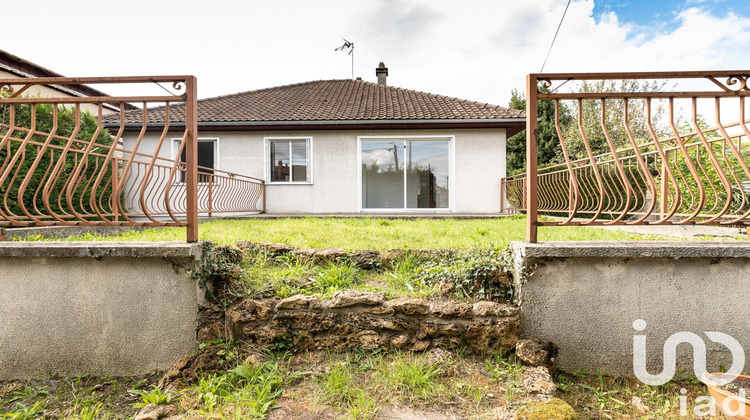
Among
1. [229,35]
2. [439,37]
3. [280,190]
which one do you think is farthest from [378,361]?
[439,37]

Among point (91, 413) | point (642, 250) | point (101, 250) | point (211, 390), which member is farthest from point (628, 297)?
point (101, 250)

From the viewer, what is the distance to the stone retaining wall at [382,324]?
1.95 metres

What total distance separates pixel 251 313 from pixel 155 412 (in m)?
0.65

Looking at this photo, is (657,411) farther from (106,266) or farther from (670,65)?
(670,65)

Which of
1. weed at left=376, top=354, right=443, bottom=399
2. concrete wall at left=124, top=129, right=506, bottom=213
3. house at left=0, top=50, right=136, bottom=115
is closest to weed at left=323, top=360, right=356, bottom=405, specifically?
weed at left=376, top=354, right=443, bottom=399

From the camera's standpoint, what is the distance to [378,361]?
1.87 meters

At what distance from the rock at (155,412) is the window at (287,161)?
6987 millimetres

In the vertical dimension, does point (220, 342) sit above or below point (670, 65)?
below

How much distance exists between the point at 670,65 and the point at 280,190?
1425cm

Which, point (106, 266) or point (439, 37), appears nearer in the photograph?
point (106, 266)

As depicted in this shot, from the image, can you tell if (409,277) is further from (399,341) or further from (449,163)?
(449,163)

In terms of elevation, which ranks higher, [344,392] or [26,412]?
[344,392]

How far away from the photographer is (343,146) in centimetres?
817

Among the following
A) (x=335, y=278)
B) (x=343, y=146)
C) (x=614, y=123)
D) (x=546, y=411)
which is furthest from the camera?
(x=614, y=123)
